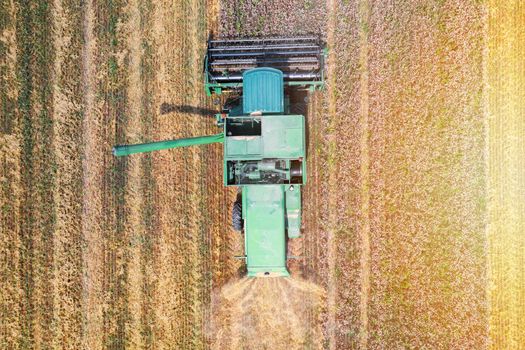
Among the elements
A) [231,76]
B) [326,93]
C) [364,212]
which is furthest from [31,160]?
[364,212]

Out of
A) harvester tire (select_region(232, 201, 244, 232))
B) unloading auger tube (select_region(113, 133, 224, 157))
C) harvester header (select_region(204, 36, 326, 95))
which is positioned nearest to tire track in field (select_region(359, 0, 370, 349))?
harvester header (select_region(204, 36, 326, 95))

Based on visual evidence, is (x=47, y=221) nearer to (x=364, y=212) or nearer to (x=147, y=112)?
(x=147, y=112)

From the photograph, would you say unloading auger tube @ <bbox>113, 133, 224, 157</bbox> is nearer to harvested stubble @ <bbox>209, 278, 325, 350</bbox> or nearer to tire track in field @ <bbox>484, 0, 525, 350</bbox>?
harvested stubble @ <bbox>209, 278, 325, 350</bbox>

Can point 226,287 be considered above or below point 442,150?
below

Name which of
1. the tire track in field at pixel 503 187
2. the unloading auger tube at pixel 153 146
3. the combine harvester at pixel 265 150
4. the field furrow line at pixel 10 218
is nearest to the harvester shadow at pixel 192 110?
the combine harvester at pixel 265 150

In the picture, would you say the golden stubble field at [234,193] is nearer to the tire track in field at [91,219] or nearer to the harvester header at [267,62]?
the tire track in field at [91,219]
